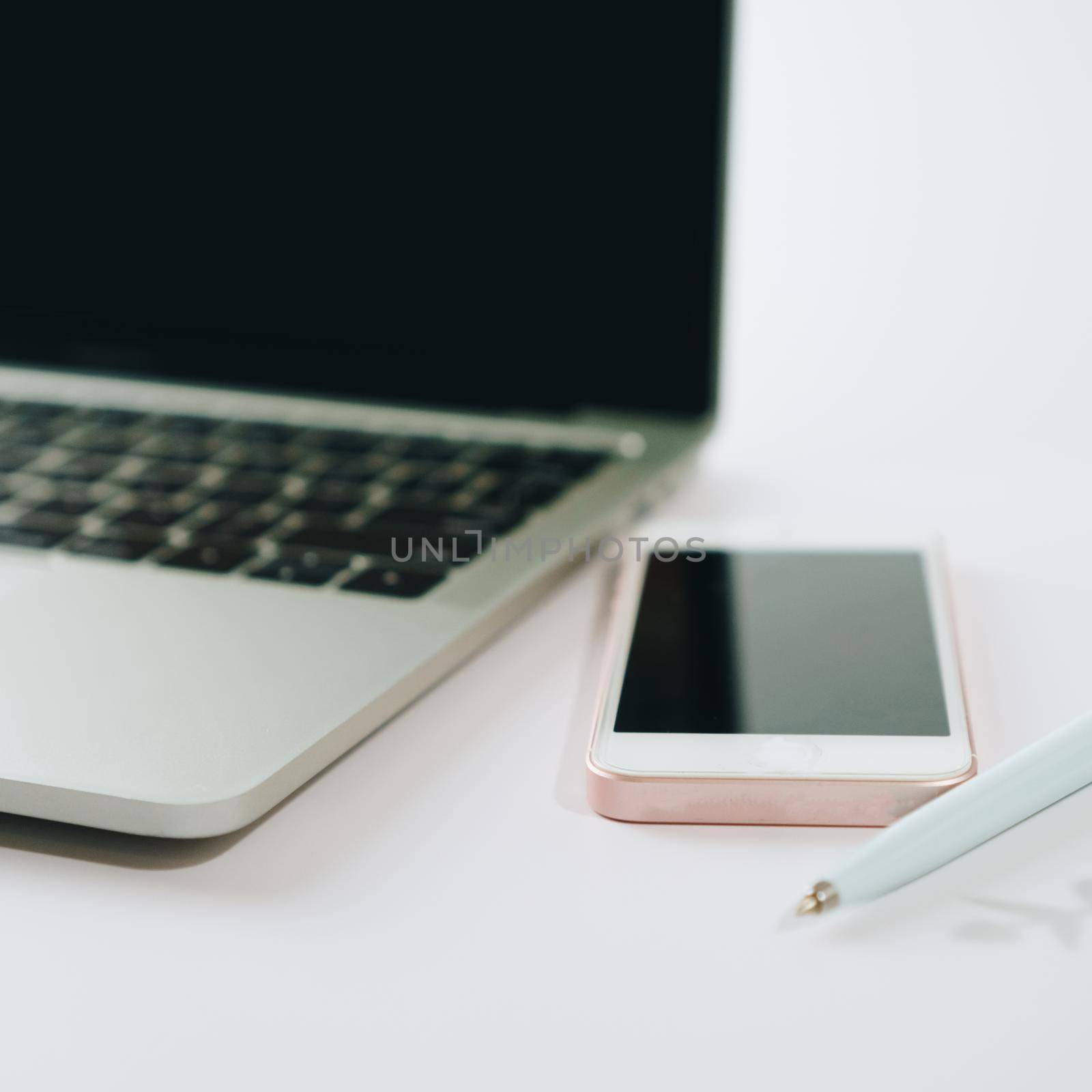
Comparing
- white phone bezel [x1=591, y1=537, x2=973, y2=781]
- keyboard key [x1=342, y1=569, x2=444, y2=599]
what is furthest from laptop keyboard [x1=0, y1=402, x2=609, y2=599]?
white phone bezel [x1=591, y1=537, x2=973, y2=781]

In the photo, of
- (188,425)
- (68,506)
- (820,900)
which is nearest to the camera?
(820,900)

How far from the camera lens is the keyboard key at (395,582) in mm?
384

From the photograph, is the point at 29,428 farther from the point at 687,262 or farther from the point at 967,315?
the point at 967,315

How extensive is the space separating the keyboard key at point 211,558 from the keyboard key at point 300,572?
0.01 metres

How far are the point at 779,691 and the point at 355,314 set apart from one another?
Answer: 0.32 m

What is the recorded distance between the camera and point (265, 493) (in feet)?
1.58

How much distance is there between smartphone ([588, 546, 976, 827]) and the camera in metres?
0.30

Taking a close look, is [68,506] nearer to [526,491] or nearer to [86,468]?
[86,468]

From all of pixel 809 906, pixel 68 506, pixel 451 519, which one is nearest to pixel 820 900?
pixel 809 906

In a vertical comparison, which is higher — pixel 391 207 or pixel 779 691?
pixel 391 207

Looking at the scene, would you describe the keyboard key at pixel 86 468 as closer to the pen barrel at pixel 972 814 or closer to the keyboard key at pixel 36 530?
the keyboard key at pixel 36 530

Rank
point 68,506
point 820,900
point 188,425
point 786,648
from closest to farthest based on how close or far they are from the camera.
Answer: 1. point 820,900
2. point 786,648
3. point 68,506
4. point 188,425

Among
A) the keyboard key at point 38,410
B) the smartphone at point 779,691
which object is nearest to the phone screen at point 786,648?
the smartphone at point 779,691

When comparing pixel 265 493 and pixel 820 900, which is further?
pixel 265 493
